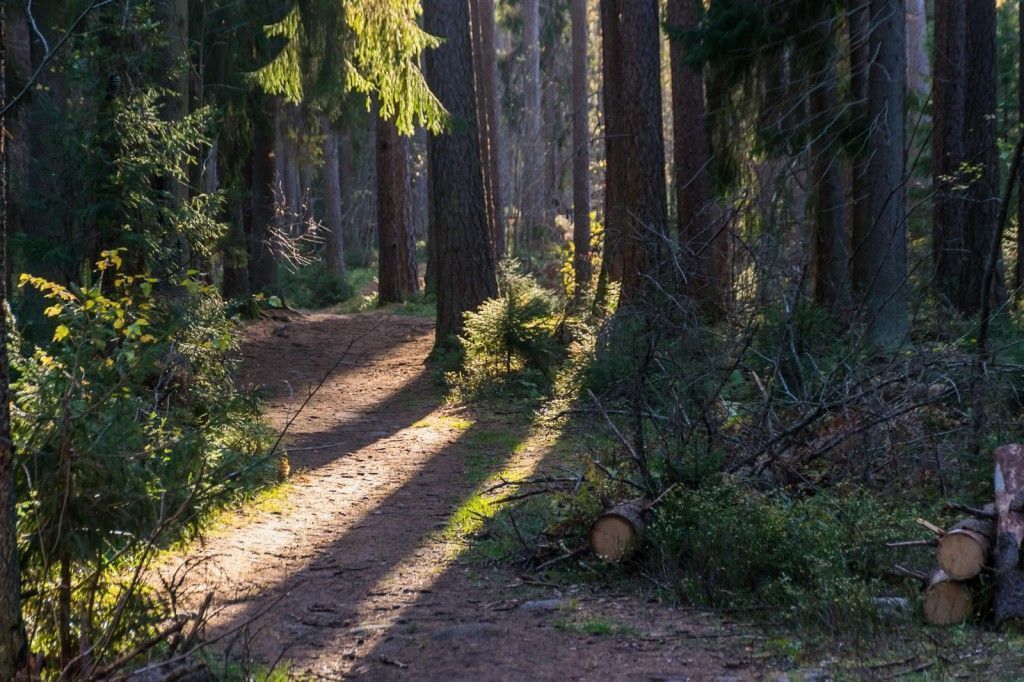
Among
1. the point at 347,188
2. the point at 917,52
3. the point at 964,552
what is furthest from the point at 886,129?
the point at 347,188

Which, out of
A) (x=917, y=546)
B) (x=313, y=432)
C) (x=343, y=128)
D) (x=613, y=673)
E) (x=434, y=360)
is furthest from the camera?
(x=343, y=128)

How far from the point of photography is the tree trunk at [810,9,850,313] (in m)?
12.2

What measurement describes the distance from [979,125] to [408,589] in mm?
12163

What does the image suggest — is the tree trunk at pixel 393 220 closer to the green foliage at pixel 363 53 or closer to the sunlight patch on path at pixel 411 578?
the green foliage at pixel 363 53

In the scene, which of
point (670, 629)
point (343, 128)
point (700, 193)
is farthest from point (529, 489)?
point (343, 128)

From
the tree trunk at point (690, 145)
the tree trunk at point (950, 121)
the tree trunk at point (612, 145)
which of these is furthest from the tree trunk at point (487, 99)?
the tree trunk at point (950, 121)

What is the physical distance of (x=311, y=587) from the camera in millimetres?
6887

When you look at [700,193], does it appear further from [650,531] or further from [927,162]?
[650,531]

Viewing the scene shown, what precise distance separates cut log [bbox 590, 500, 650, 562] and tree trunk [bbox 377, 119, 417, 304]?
53.6 ft

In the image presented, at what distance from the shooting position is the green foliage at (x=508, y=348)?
546 inches

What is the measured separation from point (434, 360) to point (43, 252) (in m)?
6.49

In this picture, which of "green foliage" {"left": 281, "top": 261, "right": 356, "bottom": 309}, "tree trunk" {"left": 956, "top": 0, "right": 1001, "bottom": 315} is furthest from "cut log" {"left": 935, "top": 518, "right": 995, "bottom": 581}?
"green foliage" {"left": 281, "top": 261, "right": 356, "bottom": 309}

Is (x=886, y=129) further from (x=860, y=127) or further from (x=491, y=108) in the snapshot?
(x=491, y=108)

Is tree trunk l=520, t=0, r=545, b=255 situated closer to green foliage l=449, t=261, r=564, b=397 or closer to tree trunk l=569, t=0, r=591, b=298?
tree trunk l=569, t=0, r=591, b=298
